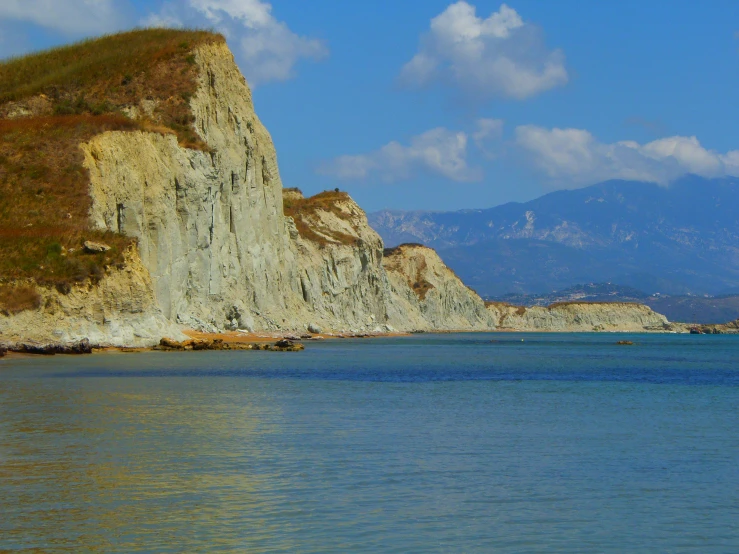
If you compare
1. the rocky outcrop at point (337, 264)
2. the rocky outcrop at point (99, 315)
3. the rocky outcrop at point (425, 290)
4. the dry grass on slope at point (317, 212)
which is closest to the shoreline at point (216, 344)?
the rocky outcrop at point (99, 315)

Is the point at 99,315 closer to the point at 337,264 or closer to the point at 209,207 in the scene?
the point at 209,207

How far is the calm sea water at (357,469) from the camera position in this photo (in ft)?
43.7

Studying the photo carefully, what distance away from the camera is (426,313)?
6467 inches

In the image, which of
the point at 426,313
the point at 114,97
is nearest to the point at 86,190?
the point at 114,97

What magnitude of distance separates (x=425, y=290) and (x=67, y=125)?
104142 millimetres

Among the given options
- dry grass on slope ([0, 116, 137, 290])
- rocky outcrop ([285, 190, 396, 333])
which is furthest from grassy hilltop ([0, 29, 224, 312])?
rocky outcrop ([285, 190, 396, 333])

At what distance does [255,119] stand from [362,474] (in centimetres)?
7284

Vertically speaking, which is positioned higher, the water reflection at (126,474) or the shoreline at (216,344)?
the shoreline at (216,344)

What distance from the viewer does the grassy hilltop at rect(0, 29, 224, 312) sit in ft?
169

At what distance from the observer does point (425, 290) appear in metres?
164

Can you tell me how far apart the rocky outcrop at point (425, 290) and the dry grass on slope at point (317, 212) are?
22.8 metres

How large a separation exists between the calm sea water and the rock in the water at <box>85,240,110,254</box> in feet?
56.0

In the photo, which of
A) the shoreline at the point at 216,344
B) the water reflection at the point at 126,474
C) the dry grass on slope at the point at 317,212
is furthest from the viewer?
the dry grass on slope at the point at 317,212

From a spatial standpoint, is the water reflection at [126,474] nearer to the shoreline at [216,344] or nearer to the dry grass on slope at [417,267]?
the shoreline at [216,344]
